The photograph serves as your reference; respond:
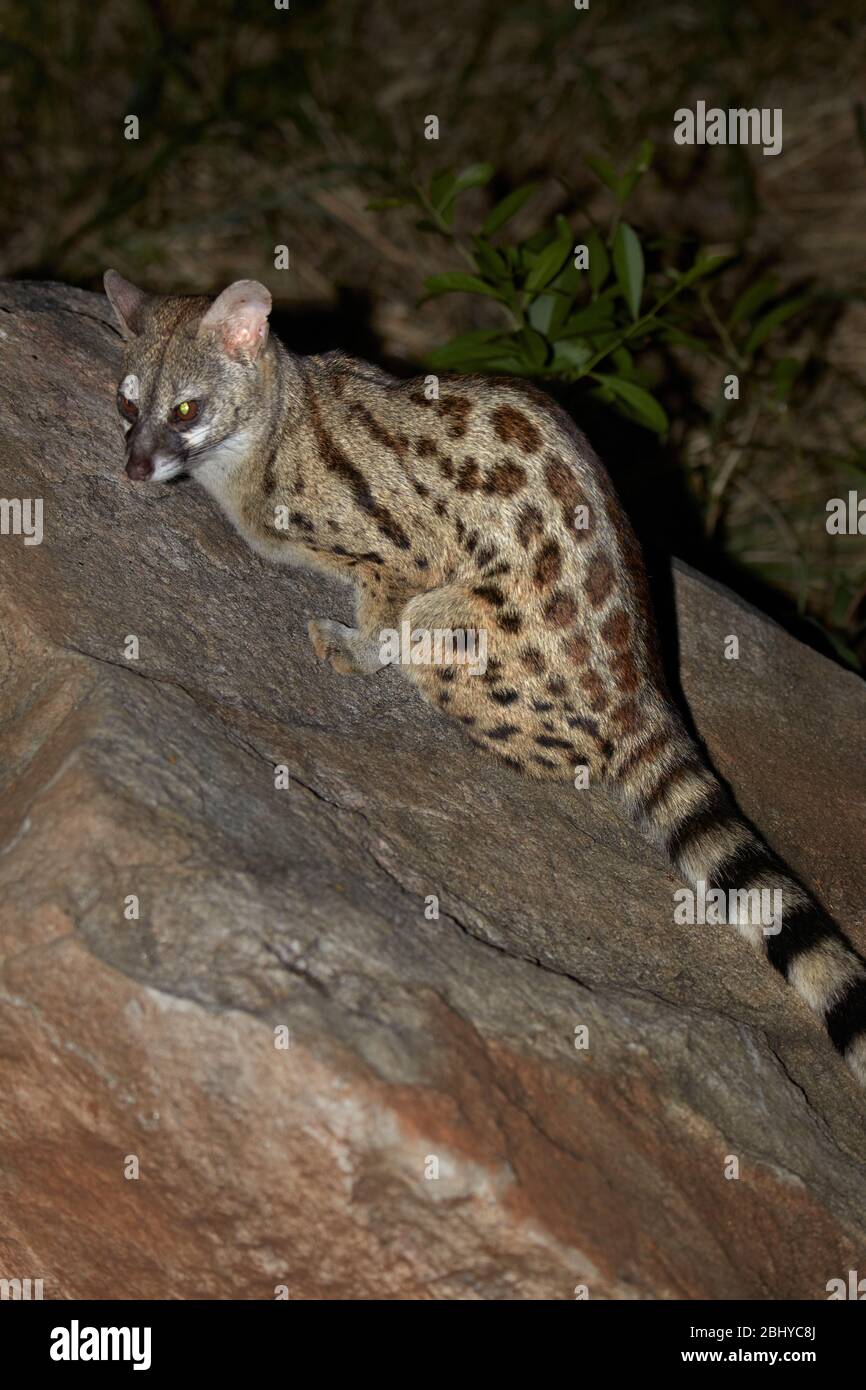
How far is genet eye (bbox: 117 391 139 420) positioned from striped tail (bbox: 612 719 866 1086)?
2.09 metres


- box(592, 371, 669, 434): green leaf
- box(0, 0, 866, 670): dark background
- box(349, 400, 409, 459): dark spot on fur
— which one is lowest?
box(349, 400, 409, 459): dark spot on fur

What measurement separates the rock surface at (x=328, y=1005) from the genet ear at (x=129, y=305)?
0.64 meters

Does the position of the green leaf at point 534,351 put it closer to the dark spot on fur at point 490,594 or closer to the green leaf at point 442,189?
the green leaf at point 442,189

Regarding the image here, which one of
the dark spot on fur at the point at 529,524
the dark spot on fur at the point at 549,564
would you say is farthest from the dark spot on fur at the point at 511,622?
the dark spot on fur at the point at 529,524

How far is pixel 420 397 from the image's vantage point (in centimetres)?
557

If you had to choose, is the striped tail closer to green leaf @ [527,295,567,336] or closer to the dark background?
green leaf @ [527,295,567,336]

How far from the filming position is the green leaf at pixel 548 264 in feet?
23.4

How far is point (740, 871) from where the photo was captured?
4930mm

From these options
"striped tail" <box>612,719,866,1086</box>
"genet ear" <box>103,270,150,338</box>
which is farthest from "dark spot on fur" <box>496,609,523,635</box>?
"genet ear" <box>103,270,150,338</box>

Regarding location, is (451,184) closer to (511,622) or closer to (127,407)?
(127,407)

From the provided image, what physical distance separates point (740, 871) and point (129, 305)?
3.00 meters

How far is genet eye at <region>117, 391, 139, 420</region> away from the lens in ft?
17.7

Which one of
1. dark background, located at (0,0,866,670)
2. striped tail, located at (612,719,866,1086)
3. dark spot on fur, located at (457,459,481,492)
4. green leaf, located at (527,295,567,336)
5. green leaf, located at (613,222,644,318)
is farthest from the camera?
dark background, located at (0,0,866,670)

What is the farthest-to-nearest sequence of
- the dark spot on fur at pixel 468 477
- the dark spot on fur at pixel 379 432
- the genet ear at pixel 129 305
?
the genet ear at pixel 129 305
the dark spot on fur at pixel 379 432
the dark spot on fur at pixel 468 477
